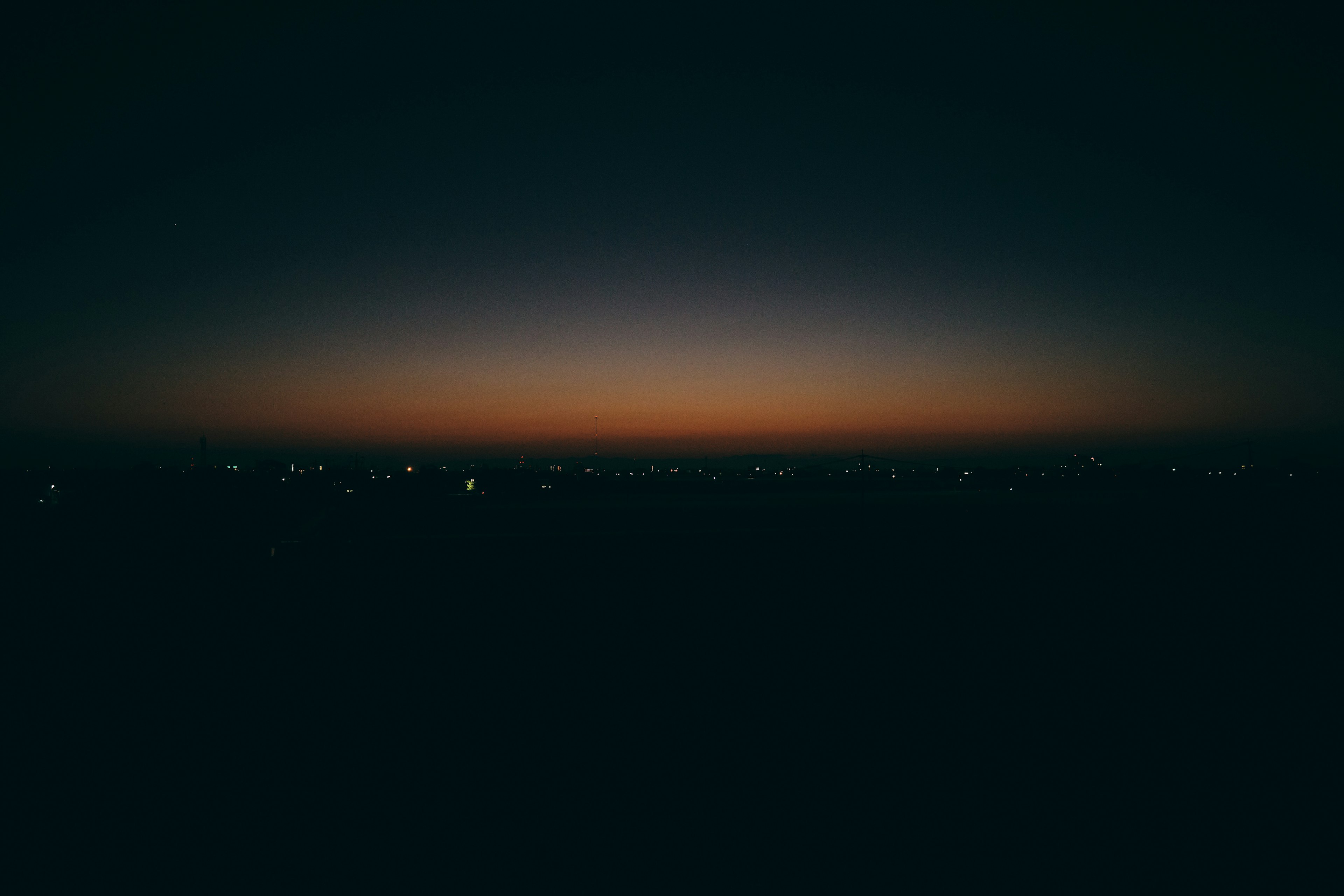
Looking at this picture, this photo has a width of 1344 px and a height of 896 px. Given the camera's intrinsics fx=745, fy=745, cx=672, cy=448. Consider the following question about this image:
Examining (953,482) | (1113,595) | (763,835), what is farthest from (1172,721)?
(953,482)

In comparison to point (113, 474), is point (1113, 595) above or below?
below

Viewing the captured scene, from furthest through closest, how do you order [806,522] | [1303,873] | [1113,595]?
[806,522] → [1113,595] → [1303,873]

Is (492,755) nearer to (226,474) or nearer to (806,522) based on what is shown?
(806,522)

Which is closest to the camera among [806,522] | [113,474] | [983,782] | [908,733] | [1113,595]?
[983,782]

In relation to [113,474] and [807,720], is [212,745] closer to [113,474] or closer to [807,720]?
[807,720]

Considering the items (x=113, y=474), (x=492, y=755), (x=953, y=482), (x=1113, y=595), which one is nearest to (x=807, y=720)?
(x=492, y=755)

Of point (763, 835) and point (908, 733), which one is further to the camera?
point (908, 733)
